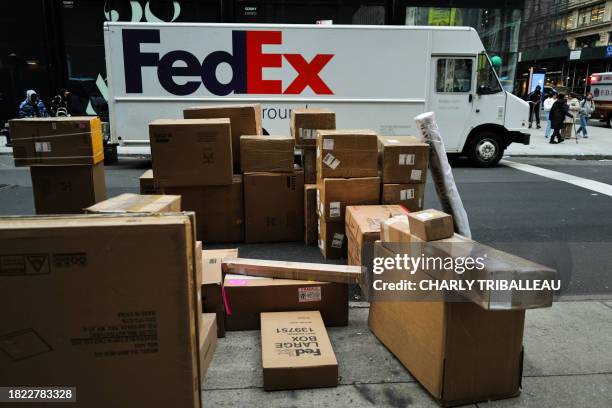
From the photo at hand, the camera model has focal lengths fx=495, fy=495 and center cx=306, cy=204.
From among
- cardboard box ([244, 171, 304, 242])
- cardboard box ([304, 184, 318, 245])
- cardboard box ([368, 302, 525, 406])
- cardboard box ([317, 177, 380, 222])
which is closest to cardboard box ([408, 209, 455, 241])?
cardboard box ([368, 302, 525, 406])

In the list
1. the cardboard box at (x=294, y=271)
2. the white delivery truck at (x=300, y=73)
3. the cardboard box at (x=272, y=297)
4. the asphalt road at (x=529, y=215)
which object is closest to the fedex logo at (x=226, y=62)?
the white delivery truck at (x=300, y=73)

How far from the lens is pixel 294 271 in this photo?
3811 mm

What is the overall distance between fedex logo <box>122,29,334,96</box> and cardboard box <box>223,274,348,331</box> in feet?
25.3

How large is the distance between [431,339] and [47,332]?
6.78ft

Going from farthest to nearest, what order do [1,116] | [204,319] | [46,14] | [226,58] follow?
1. [1,116]
2. [46,14]
3. [226,58]
4. [204,319]

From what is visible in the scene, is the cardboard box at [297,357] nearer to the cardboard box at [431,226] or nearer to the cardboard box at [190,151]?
the cardboard box at [431,226]

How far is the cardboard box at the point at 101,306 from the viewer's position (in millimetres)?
1936

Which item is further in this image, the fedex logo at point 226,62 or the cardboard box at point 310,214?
the fedex logo at point 226,62

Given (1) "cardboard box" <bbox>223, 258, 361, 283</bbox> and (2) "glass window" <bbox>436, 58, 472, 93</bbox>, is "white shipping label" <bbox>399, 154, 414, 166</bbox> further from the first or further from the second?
(2) "glass window" <bbox>436, 58, 472, 93</bbox>

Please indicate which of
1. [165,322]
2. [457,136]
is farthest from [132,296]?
[457,136]

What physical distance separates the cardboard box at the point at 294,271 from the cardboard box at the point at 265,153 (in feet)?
7.15

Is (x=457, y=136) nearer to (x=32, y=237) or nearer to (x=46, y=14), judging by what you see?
(x=32, y=237)

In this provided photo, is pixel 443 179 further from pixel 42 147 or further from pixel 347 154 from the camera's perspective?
pixel 42 147

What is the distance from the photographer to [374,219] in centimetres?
468
